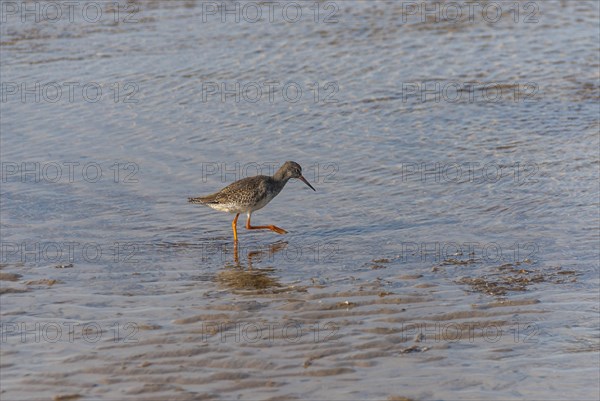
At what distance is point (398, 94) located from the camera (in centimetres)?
1631

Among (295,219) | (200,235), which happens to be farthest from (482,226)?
(200,235)

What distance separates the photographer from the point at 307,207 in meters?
12.0

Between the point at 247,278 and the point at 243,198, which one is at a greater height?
the point at 243,198

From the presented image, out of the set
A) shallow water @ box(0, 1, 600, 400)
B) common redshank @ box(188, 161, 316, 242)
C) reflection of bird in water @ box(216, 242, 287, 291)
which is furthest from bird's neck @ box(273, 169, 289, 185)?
reflection of bird in water @ box(216, 242, 287, 291)

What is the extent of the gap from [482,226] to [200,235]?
3343 millimetres

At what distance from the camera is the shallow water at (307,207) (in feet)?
24.2

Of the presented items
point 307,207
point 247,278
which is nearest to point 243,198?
point 307,207

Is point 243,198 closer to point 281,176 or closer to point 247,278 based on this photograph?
point 281,176

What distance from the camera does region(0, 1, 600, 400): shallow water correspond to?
7367 millimetres

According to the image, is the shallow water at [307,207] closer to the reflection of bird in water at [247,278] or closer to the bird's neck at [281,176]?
the reflection of bird in water at [247,278]

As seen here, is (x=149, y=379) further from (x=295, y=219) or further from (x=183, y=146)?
(x=183, y=146)

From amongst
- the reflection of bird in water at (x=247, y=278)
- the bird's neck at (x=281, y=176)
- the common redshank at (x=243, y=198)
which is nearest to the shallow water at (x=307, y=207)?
the reflection of bird in water at (x=247, y=278)

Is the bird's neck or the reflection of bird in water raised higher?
the bird's neck

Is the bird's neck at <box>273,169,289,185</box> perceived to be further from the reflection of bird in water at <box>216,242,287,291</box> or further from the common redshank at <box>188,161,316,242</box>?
the reflection of bird in water at <box>216,242,287,291</box>
